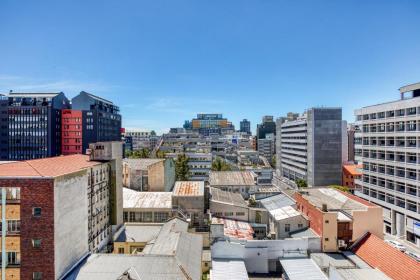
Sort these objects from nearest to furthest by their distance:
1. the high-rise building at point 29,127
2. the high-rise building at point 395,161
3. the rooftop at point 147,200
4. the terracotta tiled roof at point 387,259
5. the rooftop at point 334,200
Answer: the terracotta tiled roof at point 387,259 < the rooftop at point 334,200 < the rooftop at point 147,200 < the high-rise building at point 395,161 < the high-rise building at point 29,127

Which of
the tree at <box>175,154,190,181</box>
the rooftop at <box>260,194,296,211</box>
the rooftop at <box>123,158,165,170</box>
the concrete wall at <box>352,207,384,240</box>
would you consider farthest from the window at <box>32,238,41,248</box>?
the tree at <box>175,154,190,181</box>

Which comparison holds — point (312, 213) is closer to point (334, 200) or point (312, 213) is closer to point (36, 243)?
point (334, 200)

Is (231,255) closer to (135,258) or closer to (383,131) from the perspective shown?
(135,258)

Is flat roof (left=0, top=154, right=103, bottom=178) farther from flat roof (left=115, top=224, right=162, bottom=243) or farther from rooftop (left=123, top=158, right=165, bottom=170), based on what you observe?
rooftop (left=123, top=158, right=165, bottom=170)

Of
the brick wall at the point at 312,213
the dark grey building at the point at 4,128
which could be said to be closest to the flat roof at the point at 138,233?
the brick wall at the point at 312,213

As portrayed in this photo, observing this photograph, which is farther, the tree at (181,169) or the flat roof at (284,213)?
the tree at (181,169)

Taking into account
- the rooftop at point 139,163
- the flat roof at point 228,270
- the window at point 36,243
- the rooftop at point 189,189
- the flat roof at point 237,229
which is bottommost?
the flat roof at point 228,270

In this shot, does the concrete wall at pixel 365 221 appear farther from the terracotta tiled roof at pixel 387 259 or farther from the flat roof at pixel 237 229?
the flat roof at pixel 237 229
